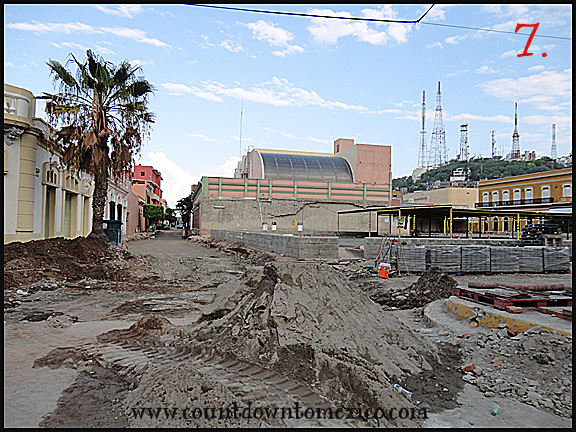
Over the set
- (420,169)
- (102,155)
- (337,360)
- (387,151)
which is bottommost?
(337,360)

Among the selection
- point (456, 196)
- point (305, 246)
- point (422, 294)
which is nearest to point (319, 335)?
point (422, 294)

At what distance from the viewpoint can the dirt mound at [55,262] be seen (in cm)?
1092

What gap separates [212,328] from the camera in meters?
5.48

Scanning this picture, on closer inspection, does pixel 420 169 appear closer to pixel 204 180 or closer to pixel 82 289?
pixel 204 180

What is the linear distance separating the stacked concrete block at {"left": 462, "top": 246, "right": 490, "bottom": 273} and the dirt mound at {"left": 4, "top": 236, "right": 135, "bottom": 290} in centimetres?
1228

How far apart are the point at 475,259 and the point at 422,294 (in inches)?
259

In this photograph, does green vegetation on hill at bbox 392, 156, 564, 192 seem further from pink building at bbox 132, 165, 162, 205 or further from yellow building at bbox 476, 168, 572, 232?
pink building at bbox 132, 165, 162, 205

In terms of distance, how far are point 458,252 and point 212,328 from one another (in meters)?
11.8

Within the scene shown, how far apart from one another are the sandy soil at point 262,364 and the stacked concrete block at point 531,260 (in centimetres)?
1020

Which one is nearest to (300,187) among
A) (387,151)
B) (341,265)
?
(387,151)

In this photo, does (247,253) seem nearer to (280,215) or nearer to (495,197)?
(280,215)

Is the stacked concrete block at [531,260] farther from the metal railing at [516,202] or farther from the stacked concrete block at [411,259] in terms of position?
the metal railing at [516,202]

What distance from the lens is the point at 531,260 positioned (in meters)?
15.5

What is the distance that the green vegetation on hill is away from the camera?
267ft
